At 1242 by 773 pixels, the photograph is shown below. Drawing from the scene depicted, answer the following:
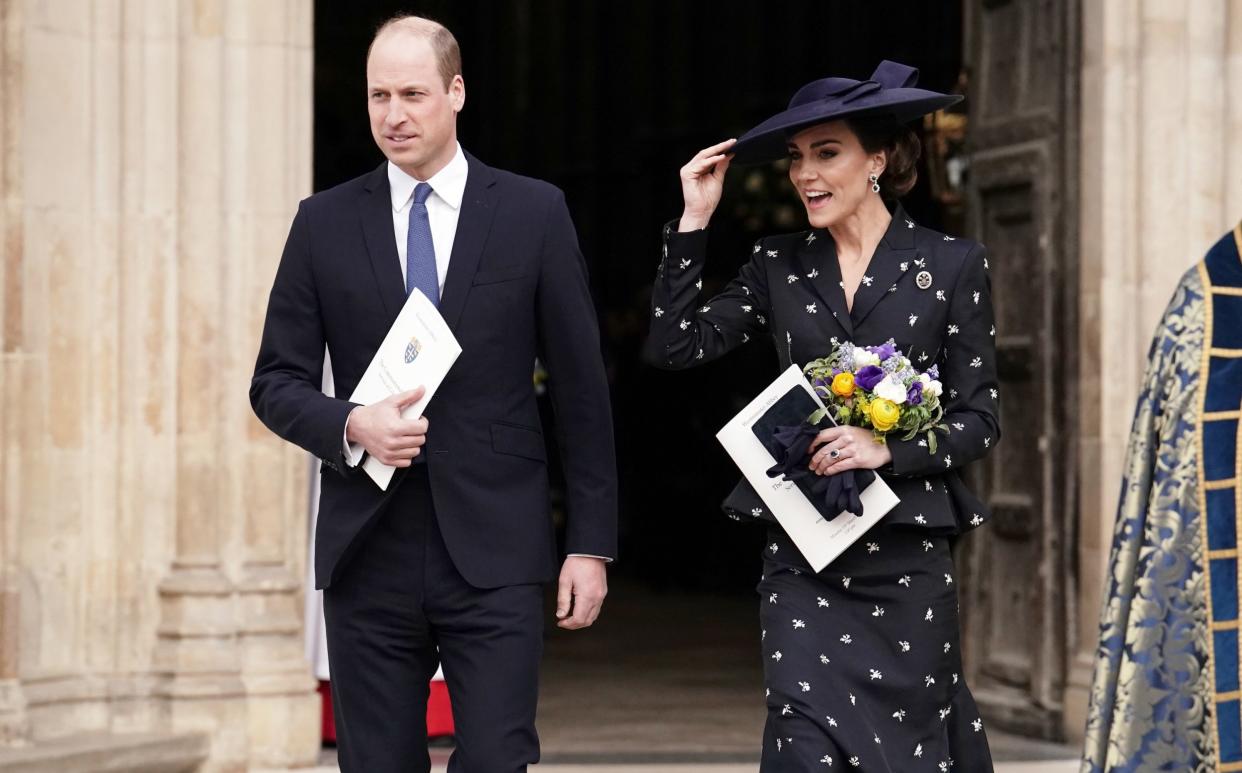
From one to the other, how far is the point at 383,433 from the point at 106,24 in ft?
12.2

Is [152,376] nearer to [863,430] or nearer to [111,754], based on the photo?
[111,754]

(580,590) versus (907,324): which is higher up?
(907,324)

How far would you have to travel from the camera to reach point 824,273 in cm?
488

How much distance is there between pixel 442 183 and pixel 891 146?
1.07 metres

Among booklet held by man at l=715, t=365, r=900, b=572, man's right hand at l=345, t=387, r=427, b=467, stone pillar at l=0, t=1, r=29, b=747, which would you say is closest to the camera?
man's right hand at l=345, t=387, r=427, b=467

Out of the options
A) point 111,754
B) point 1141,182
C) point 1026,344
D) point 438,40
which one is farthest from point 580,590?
point 1026,344

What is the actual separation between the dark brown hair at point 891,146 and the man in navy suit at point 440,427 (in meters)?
0.76

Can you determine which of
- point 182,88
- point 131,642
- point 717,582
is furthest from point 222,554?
point 717,582

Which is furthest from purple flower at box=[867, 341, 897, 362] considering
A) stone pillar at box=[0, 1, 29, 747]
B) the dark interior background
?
the dark interior background

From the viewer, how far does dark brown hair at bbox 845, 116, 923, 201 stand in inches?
192

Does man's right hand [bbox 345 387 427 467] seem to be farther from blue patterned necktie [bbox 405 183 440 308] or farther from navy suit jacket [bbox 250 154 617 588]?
blue patterned necktie [bbox 405 183 440 308]

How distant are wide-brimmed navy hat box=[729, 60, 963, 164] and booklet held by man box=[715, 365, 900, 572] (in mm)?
516

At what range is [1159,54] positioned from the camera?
7.84 meters

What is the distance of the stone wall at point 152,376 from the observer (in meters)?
7.27
